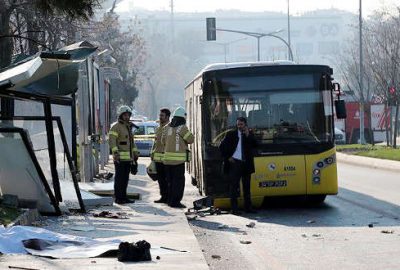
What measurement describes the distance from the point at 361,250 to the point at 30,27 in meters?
14.1

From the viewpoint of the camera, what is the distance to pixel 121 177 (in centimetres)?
1759

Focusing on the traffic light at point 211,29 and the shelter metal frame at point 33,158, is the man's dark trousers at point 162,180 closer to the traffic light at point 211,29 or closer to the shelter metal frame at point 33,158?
the shelter metal frame at point 33,158

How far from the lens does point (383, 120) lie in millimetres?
50594

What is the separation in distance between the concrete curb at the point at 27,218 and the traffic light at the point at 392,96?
92.9ft

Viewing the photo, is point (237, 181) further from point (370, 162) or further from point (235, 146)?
point (370, 162)

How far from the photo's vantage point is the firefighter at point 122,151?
17609 millimetres

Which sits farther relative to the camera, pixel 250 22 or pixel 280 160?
pixel 250 22

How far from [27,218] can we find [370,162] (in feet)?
77.2

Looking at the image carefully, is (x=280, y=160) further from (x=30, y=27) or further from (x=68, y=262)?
(x=30, y=27)

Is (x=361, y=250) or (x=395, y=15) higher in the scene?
(x=395, y=15)

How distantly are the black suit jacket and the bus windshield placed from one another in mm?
565

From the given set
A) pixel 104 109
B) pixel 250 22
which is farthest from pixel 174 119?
pixel 250 22

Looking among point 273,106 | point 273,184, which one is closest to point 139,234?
point 273,184

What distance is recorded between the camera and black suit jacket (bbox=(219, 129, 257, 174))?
1619 cm
